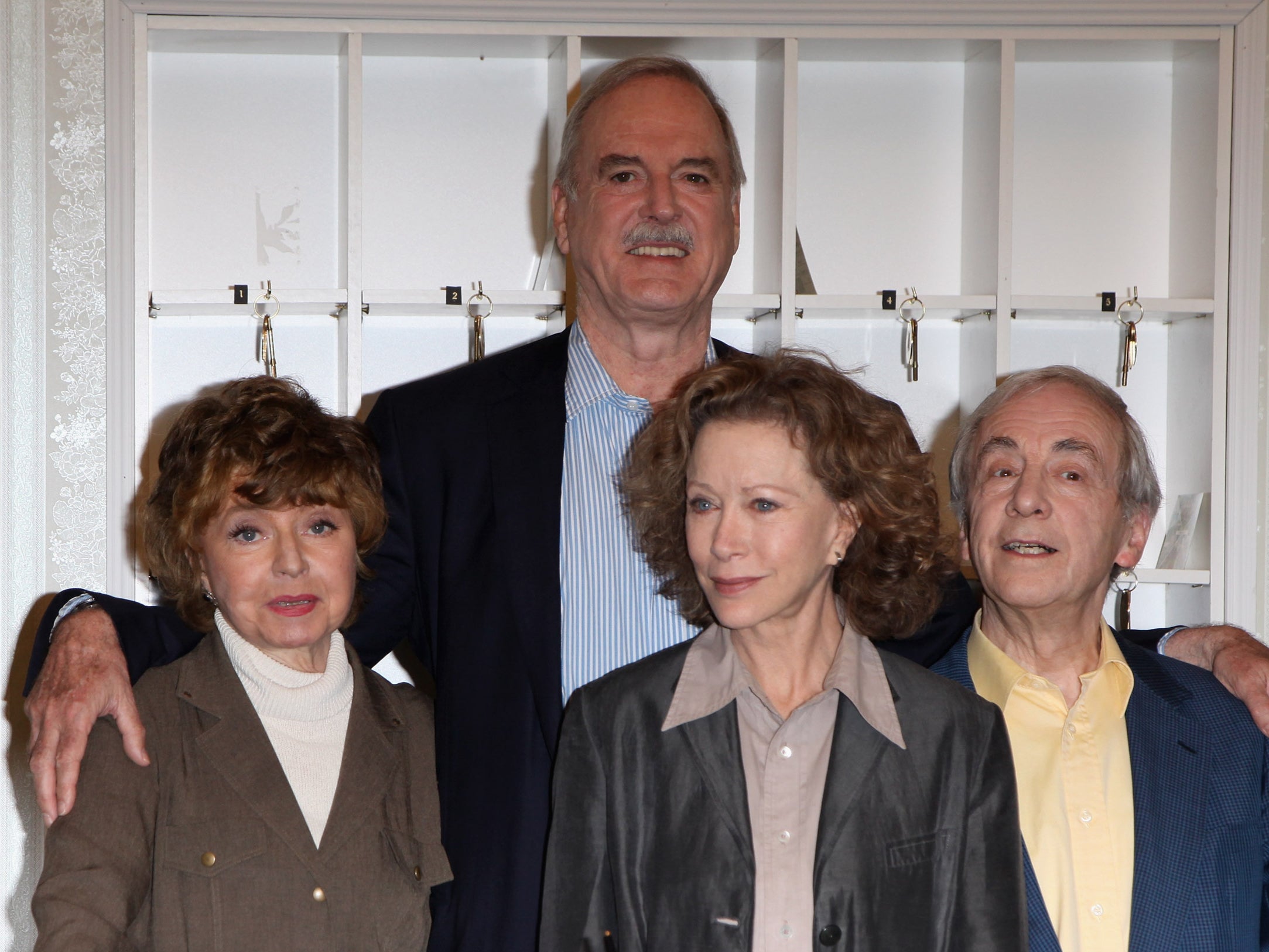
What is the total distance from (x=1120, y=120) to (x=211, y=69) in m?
2.31

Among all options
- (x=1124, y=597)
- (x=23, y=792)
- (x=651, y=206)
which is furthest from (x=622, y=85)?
(x=23, y=792)

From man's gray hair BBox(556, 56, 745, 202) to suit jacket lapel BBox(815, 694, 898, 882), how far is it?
1.05m

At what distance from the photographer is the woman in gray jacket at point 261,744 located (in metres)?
1.67

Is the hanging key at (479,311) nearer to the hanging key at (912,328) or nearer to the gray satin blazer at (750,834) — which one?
the hanging key at (912,328)

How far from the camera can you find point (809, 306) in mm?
2910

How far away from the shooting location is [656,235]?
6.91ft

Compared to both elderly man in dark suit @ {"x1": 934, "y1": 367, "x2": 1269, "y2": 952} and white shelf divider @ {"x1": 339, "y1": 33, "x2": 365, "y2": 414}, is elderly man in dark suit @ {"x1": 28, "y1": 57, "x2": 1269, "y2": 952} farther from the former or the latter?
white shelf divider @ {"x1": 339, "y1": 33, "x2": 365, "y2": 414}

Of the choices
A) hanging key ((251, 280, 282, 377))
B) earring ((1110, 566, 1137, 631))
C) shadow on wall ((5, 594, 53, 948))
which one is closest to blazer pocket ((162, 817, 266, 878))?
hanging key ((251, 280, 282, 377))

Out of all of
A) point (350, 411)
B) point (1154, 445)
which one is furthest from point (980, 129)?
point (350, 411)

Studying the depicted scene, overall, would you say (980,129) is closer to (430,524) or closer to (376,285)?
(376,285)

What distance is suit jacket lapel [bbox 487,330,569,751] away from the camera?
1936 millimetres

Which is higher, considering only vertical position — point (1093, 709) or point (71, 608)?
point (71, 608)

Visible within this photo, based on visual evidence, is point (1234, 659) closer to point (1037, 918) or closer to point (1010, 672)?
point (1010, 672)

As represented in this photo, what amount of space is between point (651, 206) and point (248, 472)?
0.81 meters
